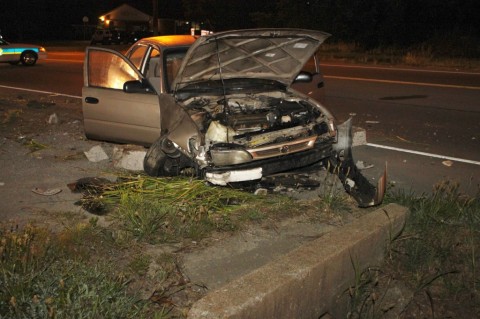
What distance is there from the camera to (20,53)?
2075 centimetres

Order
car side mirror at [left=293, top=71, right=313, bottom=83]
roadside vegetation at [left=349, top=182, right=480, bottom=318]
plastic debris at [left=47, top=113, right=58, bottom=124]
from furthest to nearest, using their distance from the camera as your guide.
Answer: plastic debris at [left=47, top=113, right=58, bottom=124], car side mirror at [left=293, top=71, right=313, bottom=83], roadside vegetation at [left=349, top=182, right=480, bottom=318]

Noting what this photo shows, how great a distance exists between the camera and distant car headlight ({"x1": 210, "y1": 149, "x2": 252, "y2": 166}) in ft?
16.2

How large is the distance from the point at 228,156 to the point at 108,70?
109 inches

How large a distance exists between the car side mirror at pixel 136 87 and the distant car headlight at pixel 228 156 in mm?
1708

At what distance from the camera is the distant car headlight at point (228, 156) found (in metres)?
4.93

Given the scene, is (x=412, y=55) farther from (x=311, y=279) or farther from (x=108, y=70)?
(x=311, y=279)

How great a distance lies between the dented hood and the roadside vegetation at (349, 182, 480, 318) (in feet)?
7.21

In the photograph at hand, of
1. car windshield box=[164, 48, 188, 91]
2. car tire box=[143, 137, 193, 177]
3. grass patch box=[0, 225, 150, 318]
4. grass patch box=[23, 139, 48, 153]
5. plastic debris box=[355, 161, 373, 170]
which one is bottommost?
grass patch box=[23, 139, 48, 153]

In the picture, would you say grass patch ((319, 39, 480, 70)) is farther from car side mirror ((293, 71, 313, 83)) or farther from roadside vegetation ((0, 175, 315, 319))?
roadside vegetation ((0, 175, 315, 319))

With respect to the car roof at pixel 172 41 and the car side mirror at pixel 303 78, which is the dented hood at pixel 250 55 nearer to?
the car side mirror at pixel 303 78

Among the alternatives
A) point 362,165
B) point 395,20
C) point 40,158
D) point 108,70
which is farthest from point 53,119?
point 395,20

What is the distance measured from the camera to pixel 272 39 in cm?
580

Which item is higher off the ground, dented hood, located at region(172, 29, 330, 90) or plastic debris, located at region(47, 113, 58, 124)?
dented hood, located at region(172, 29, 330, 90)

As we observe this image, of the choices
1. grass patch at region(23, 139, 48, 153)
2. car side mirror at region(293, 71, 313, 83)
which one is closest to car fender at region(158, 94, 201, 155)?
car side mirror at region(293, 71, 313, 83)
